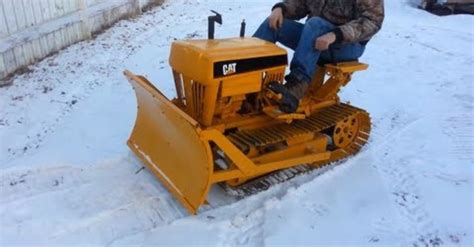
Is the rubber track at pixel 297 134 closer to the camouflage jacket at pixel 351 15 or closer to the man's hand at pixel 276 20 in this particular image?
the camouflage jacket at pixel 351 15

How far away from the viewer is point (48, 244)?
2.90m

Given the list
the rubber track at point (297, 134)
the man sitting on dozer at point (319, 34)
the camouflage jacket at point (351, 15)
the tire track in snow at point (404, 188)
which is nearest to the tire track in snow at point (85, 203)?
the rubber track at point (297, 134)

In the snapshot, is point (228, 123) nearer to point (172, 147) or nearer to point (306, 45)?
point (172, 147)

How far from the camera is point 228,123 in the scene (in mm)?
3330

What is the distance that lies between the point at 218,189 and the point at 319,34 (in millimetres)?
1271

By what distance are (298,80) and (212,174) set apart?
97 centimetres

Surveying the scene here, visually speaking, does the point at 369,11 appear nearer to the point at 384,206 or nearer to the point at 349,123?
the point at 349,123

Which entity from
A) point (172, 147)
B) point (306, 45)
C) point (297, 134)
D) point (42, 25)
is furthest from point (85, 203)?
point (42, 25)

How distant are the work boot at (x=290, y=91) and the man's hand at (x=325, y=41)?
268 mm

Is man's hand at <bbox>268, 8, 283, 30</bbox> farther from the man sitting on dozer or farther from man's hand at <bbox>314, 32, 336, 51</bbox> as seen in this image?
man's hand at <bbox>314, 32, 336, 51</bbox>

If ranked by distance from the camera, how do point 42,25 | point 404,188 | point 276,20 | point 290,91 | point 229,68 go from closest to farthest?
point 229,68, point 290,91, point 404,188, point 276,20, point 42,25

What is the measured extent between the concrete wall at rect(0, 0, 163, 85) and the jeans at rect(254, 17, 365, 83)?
123 inches

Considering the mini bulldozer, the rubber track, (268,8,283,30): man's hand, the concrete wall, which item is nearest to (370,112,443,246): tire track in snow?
the rubber track

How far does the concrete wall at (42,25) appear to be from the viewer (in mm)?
5497
